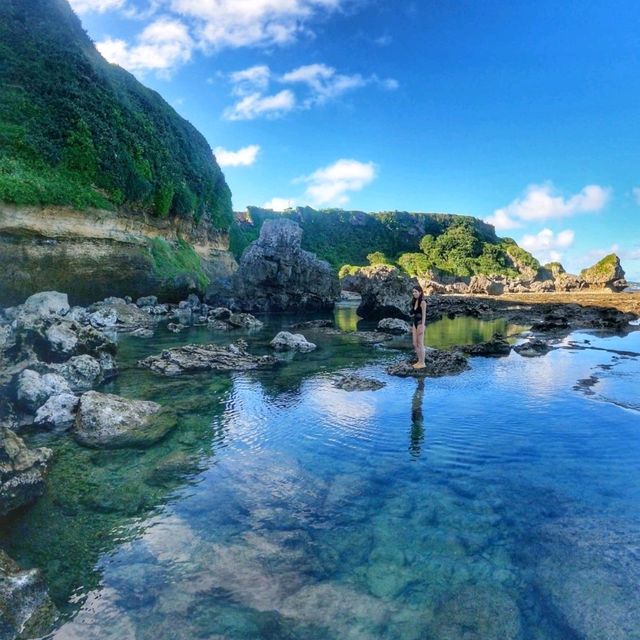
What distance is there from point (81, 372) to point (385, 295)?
89.9ft

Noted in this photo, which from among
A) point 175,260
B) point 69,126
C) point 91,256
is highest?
point 69,126

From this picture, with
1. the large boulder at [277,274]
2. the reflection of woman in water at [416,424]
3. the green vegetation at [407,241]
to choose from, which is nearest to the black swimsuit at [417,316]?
the reflection of woman in water at [416,424]

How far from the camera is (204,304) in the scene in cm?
4234

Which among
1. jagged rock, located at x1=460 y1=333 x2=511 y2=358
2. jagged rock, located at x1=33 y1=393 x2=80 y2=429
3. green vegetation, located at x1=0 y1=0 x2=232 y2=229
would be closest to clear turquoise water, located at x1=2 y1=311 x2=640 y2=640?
jagged rock, located at x1=33 y1=393 x2=80 y2=429

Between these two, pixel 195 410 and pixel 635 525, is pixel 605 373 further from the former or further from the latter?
pixel 195 410

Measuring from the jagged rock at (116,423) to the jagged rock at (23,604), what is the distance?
153 inches

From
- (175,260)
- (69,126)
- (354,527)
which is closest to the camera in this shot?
(354,527)

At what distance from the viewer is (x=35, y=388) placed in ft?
32.0

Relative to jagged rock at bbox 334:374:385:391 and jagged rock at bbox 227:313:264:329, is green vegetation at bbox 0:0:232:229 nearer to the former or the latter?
jagged rock at bbox 227:313:264:329

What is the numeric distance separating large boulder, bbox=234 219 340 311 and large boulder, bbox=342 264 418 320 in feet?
24.6

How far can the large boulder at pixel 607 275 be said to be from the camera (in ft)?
261

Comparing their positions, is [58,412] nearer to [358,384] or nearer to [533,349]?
[358,384]

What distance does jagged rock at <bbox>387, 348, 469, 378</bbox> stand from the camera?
551 inches

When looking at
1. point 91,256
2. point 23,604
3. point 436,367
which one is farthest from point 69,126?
point 23,604
